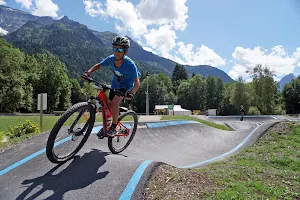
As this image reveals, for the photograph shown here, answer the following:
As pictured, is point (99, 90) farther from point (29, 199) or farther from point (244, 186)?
point (244, 186)

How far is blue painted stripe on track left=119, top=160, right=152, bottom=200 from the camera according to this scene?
395cm

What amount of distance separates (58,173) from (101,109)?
5.11ft

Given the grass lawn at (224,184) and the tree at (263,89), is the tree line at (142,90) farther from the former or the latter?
the grass lawn at (224,184)

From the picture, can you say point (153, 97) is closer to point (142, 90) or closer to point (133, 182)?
point (142, 90)

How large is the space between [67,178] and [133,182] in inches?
48.8

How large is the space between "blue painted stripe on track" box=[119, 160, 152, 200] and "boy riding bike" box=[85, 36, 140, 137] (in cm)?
140

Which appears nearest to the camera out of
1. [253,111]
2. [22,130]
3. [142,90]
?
[22,130]

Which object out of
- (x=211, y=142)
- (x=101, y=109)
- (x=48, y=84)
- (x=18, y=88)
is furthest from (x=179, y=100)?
(x=101, y=109)

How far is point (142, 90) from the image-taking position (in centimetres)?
10844

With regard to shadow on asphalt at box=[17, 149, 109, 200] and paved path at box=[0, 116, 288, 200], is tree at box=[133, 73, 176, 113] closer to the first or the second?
paved path at box=[0, 116, 288, 200]

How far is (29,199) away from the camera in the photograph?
404 centimetres

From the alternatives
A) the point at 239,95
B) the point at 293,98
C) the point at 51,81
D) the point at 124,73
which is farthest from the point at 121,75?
the point at 293,98

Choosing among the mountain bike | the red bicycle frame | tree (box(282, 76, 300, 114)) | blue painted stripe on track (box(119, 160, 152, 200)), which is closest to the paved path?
blue painted stripe on track (box(119, 160, 152, 200))

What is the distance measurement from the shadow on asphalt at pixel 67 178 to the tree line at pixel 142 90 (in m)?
18.8
